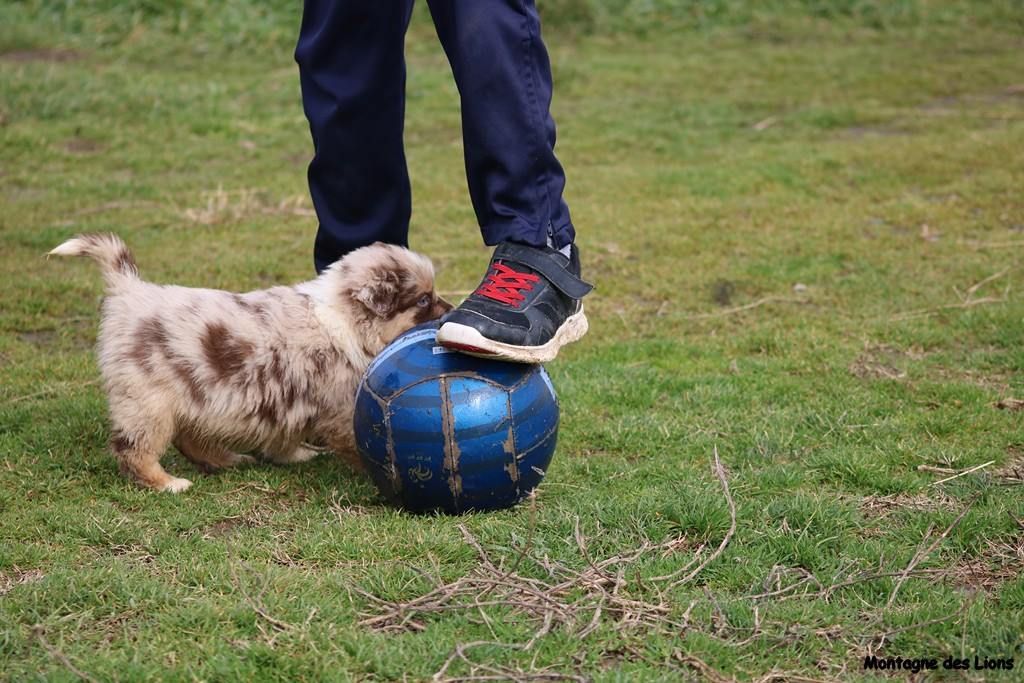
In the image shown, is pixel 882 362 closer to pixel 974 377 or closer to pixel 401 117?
pixel 974 377

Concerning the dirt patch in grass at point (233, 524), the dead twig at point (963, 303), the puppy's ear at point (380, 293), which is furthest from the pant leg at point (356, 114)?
the dead twig at point (963, 303)

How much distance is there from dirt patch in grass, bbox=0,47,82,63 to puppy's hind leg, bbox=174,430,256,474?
28.2 ft

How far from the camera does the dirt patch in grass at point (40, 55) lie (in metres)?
11.9

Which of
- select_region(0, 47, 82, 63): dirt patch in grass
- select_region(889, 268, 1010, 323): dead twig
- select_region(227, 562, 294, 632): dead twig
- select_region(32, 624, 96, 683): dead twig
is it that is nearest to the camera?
select_region(32, 624, 96, 683): dead twig

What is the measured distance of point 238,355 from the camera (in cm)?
433

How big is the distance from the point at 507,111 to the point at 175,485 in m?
1.84

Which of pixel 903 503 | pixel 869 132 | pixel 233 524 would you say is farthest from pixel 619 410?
pixel 869 132

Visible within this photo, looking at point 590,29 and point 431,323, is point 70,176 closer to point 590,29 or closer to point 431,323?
point 431,323

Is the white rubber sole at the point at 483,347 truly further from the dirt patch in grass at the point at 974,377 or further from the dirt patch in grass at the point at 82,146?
the dirt patch in grass at the point at 82,146

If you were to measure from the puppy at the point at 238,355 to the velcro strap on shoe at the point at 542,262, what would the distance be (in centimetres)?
61

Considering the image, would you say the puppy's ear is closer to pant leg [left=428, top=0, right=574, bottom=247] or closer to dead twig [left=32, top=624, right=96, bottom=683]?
pant leg [left=428, top=0, right=574, bottom=247]

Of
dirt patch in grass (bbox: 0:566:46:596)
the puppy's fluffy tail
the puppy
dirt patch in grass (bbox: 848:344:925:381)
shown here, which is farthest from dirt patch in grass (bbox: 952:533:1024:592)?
the puppy's fluffy tail

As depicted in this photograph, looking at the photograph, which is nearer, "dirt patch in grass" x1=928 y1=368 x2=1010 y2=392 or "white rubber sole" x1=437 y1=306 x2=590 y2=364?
"white rubber sole" x1=437 y1=306 x2=590 y2=364

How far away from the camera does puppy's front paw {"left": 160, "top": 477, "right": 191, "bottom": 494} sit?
4.34m
